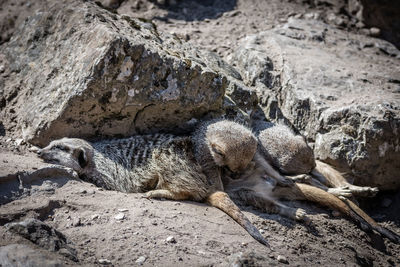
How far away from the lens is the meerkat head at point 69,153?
3391mm

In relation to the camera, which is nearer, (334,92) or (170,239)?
(170,239)

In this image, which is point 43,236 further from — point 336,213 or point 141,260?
point 336,213

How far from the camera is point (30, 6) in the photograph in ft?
18.2

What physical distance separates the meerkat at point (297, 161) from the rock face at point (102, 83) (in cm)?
77

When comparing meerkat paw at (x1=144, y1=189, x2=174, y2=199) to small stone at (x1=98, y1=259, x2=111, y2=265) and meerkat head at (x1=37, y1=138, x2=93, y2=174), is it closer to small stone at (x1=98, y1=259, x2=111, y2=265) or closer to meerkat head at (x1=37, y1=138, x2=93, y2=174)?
meerkat head at (x1=37, y1=138, x2=93, y2=174)

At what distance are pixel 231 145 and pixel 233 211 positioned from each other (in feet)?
2.42

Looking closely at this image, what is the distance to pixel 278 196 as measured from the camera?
3.88 metres

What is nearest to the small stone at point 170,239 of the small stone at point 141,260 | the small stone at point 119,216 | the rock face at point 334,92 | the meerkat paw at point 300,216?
the small stone at point 141,260

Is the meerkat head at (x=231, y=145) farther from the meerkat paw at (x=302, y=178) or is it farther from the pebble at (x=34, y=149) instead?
the pebble at (x=34, y=149)

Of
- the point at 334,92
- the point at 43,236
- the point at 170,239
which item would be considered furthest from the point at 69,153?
the point at 334,92

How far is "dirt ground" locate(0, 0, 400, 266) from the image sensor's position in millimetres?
2453

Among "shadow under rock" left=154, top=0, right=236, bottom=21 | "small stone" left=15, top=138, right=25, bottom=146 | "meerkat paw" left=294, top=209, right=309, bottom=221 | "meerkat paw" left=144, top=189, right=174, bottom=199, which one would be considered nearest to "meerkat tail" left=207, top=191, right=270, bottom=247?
"meerkat paw" left=144, top=189, right=174, bottom=199

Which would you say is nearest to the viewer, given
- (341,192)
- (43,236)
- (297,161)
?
(43,236)

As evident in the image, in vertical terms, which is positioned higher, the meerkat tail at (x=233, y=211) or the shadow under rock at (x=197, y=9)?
the shadow under rock at (x=197, y=9)
